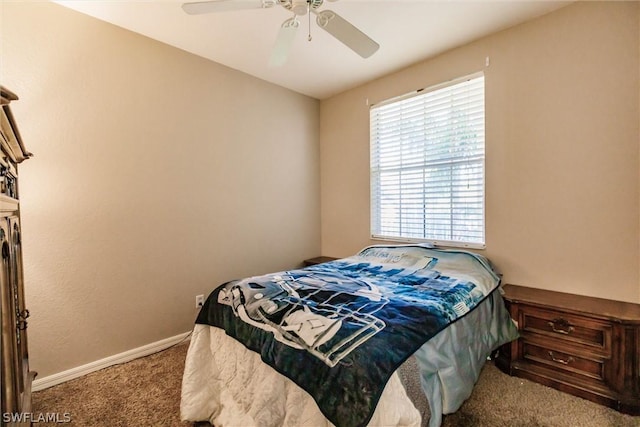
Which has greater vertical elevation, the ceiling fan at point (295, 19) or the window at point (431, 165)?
the ceiling fan at point (295, 19)

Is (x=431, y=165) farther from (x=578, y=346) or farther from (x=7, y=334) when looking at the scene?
(x=7, y=334)

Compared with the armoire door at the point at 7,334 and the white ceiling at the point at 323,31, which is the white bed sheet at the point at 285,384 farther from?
the white ceiling at the point at 323,31

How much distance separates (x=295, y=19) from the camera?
63.9 inches

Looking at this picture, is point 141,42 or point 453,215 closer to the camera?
point 141,42

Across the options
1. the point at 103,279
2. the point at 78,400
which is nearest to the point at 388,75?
the point at 103,279

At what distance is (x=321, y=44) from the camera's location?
98.4 inches

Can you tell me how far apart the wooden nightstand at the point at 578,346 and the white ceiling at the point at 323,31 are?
206 centimetres

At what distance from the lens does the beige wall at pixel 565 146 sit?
74.4 inches

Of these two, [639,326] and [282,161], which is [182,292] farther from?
[639,326]

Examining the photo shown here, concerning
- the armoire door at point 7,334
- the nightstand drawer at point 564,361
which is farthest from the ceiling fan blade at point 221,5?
the nightstand drawer at point 564,361

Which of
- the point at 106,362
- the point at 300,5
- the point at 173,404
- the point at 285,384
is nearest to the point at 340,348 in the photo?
the point at 285,384

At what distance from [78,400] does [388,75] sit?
365cm

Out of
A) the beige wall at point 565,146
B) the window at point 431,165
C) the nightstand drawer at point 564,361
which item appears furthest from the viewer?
the window at point 431,165

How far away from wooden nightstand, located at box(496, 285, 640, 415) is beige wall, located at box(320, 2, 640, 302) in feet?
0.88
